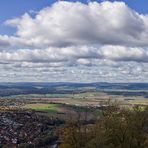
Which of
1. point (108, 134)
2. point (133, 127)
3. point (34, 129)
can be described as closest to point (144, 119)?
point (133, 127)

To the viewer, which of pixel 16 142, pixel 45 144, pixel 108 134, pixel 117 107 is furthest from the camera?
pixel 16 142

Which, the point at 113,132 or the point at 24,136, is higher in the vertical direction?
the point at 113,132

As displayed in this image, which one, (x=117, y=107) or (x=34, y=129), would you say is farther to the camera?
(x=34, y=129)

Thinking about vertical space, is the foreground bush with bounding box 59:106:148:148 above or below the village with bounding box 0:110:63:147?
above

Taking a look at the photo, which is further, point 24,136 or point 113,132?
point 24,136

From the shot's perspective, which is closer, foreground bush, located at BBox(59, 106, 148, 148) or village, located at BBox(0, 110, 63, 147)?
foreground bush, located at BBox(59, 106, 148, 148)

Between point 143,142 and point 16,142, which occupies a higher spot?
point 143,142

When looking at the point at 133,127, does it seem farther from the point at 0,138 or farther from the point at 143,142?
the point at 0,138

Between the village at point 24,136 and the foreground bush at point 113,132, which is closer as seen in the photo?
the foreground bush at point 113,132

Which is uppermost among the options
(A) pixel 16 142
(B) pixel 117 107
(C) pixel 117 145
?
(B) pixel 117 107

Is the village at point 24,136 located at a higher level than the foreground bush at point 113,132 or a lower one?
lower

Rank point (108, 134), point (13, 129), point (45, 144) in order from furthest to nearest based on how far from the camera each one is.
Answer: point (13, 129), point (45, 144), point (108, 134)
